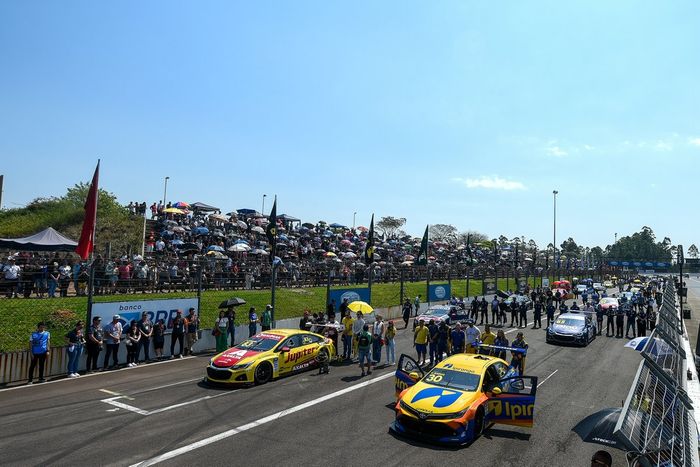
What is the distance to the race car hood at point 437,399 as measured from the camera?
9.10 metres

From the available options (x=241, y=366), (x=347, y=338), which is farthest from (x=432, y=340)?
(x=241, y=366)

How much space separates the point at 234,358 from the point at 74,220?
38754 millimetres

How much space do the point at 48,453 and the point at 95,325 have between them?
7372 millimetres

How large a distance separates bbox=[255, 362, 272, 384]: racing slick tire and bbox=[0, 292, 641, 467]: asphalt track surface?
331 millimetres

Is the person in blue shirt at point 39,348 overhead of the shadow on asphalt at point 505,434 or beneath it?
overhead

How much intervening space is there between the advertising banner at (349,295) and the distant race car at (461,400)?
15.5 metres

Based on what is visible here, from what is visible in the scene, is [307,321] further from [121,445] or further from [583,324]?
[583,324]

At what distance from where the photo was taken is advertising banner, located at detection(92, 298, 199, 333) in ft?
51.6

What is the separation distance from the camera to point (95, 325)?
49.5 feet

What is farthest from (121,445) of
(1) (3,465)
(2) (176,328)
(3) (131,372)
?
(2) (176,328)

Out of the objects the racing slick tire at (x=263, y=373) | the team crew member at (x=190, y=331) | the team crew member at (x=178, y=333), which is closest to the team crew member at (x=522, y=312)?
the racing slick tire at (x=263, y=373)

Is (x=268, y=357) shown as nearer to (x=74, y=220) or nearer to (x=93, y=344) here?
(x=93, y=344)

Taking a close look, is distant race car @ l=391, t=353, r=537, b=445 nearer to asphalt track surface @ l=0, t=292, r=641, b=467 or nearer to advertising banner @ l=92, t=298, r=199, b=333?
asphalt track surface @ l=0, t=292, r=641, b=467

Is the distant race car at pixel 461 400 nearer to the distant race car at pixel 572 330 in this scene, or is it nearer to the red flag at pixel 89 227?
the distant race car at pixel 572 330
